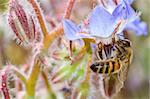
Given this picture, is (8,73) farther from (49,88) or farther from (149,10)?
(149,10)

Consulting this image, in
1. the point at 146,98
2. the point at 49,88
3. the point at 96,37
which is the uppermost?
the point at 96,37

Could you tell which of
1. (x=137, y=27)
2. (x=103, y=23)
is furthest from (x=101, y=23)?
(x=137, y=27)

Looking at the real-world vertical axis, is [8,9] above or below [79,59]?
above

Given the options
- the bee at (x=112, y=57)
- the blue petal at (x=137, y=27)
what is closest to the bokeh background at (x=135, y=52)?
the blue petal at (x=137, y=27)

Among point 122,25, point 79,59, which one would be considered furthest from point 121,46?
point 79,59

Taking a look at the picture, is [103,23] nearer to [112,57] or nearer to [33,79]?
[112,57]

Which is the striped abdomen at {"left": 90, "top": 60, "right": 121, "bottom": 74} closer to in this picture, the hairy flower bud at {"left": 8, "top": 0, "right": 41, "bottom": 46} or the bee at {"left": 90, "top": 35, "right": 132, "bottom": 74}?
the bee at {"left": 90, "top": 35, "right": 132, "bottom": 74}
